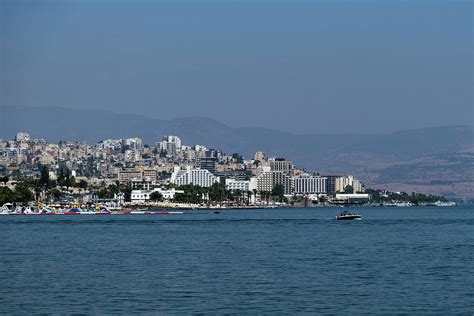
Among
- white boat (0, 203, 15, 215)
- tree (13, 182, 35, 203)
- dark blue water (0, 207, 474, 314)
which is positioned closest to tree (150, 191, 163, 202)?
tree (13, 182, 35, 203)

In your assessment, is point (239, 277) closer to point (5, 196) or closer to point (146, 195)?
point (5, 196)

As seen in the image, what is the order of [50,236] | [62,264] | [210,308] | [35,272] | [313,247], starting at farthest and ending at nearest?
[50,236] < [313,247] < [62,264] < [35,272] < [210,308]

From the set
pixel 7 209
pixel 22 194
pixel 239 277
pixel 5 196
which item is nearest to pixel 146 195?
pixel 22 194

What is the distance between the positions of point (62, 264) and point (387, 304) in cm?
1551

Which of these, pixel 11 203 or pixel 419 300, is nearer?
pixel 419 300

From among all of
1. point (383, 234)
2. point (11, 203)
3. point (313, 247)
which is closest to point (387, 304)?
point (313, 247)

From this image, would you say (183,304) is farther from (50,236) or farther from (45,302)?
(50,236)

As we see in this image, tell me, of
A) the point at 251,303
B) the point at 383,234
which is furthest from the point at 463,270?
the point at 383,234

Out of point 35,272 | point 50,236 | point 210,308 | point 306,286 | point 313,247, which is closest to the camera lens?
point 210,308

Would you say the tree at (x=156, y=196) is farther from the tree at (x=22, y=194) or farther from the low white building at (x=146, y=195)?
the tree at (x=22, y=194)

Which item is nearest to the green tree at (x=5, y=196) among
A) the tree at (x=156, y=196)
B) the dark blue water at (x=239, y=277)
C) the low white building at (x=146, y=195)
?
the tree at (x=156, y=196)

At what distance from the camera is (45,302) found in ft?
93.0

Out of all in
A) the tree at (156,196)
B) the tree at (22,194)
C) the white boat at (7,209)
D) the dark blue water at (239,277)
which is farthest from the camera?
the tree at (156,196)

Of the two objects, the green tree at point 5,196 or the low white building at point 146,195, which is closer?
the green tree at point 5,196
